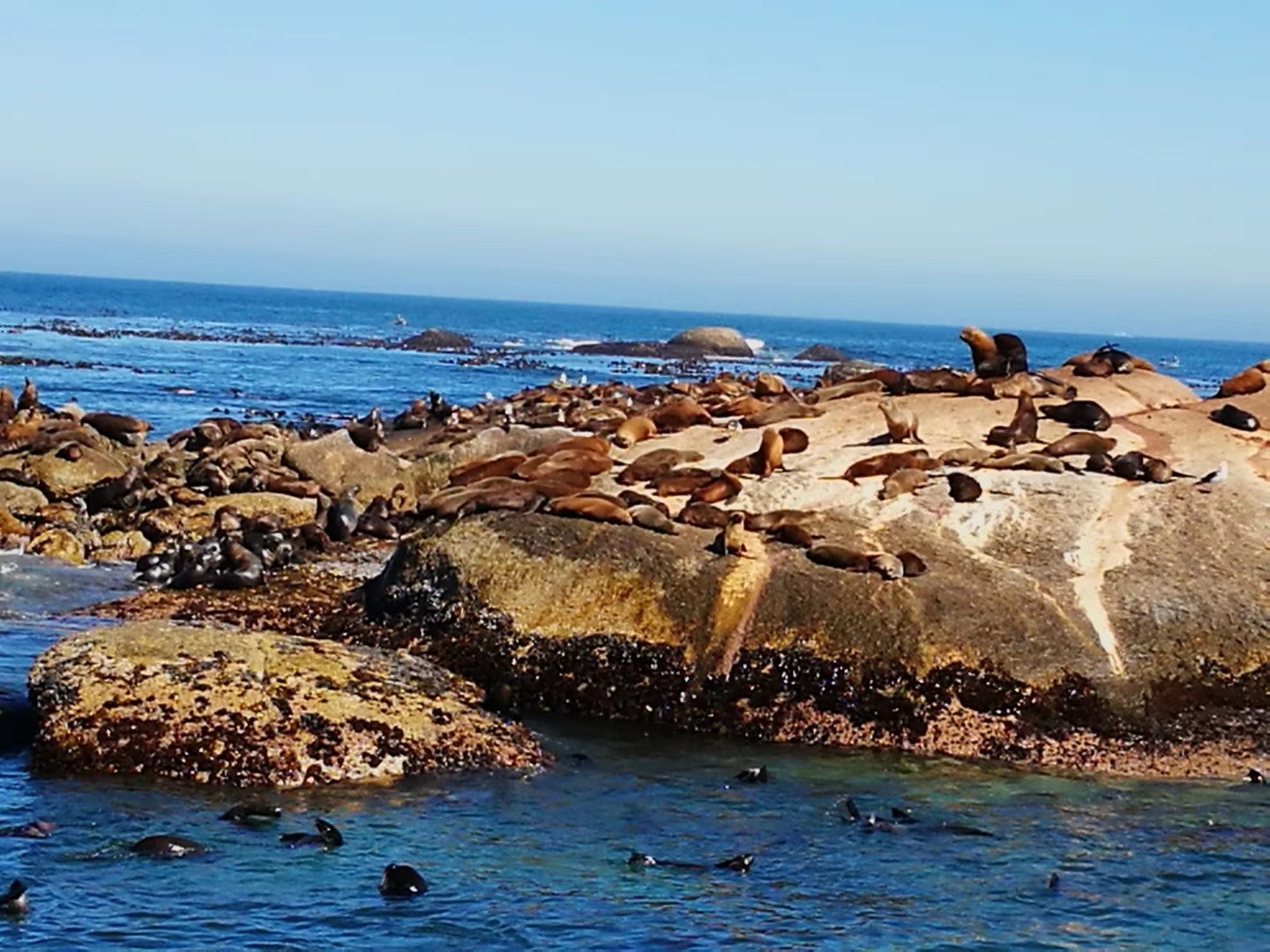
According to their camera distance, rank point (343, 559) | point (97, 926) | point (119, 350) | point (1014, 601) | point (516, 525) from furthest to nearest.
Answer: point (119, 350), point (343, 559), point (516, 525), point (1014, 601), point (97, 926)

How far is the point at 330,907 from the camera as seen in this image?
895 cm

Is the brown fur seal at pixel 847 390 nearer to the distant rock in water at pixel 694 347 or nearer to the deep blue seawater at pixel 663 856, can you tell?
the deep blue seawater at pixel 663 856

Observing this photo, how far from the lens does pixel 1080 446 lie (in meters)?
16.3

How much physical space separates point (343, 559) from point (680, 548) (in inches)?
240

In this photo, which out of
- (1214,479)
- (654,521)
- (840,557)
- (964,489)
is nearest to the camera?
(840,557)

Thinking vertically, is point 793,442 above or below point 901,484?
above

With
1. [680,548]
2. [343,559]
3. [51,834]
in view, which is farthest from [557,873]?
[343,559]

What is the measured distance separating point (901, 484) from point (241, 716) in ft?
22.3

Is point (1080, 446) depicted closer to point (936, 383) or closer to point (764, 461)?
point (936, 383)

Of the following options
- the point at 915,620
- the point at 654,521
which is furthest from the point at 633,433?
the point at 915,620

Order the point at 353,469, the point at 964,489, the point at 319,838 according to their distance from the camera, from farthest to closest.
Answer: the point at 353,469 < the point at 964,489 < the point at 319,838

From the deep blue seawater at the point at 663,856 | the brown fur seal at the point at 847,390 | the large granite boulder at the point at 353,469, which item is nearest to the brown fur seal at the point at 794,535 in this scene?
the deep blue seawater at the point at 663,856

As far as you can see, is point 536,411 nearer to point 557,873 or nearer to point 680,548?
point 680,548

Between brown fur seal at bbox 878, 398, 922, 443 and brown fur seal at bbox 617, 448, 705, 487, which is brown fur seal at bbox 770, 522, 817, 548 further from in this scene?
brown fur seal at bbox 878, 398, 922, 443
